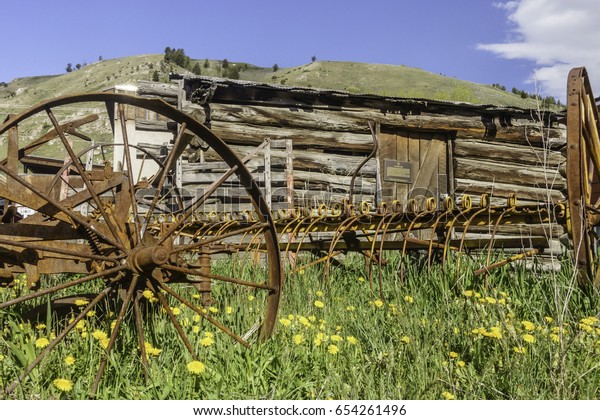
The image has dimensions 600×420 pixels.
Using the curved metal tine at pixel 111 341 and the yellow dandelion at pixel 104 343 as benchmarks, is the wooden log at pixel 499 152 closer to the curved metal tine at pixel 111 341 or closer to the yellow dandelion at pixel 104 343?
the curved metal tine at pixel 111 341

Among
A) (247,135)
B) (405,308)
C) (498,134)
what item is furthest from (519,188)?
(405,308)

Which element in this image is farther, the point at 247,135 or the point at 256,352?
the point at 247,135

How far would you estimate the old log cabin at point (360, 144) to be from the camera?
29.7 feet

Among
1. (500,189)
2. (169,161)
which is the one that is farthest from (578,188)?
(500,189)

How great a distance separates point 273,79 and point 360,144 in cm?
10284

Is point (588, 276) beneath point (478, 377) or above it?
above

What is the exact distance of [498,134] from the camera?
10.9 meters

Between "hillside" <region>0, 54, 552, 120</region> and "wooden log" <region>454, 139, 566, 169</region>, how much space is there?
67.3 metres

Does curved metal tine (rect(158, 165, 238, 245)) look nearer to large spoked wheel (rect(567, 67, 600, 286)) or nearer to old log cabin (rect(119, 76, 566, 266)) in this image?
large spoked wheel (rect(567, 67, 600, 286))

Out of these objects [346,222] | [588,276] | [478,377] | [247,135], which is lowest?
[478,377]

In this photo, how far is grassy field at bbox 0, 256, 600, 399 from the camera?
90.8 inches

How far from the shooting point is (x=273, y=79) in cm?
10956

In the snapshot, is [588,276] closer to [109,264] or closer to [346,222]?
[346,222]

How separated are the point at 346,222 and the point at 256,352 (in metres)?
2.10
